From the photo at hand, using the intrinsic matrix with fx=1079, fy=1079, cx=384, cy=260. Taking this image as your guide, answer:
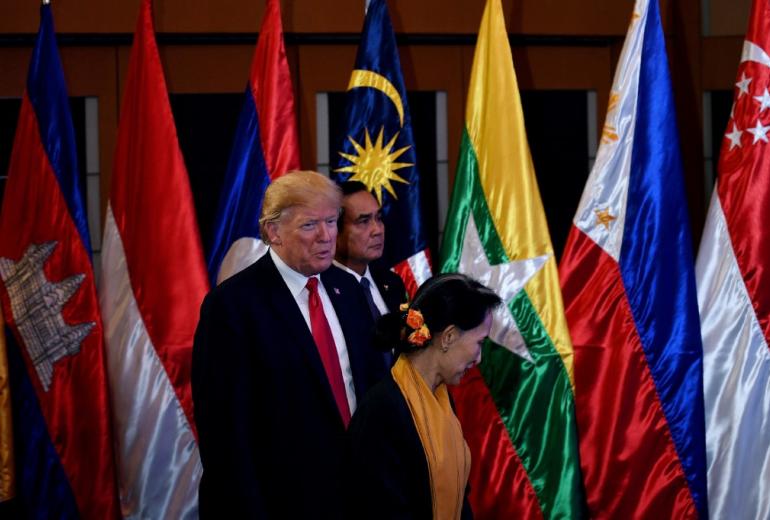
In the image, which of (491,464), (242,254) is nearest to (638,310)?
(491,464)

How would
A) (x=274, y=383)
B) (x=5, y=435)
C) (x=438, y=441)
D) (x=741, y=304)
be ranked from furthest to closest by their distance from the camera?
(x=741, y=304), (x=5, y=435), (x=274, y=383), (x=438, y=441)

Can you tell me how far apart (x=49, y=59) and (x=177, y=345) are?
113 cm

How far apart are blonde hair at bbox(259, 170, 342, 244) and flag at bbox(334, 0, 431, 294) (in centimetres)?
144

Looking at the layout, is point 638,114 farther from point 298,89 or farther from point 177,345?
point 177,345

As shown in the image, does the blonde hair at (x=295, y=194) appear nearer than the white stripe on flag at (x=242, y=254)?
Yes

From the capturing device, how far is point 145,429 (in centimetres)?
385

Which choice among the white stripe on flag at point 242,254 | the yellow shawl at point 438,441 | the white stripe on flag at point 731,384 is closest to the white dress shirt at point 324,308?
the yellow shawl at point 438,441

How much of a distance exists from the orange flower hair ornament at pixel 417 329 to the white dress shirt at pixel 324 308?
1.45 ft

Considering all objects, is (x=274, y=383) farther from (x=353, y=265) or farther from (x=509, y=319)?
(x=509, y=319)

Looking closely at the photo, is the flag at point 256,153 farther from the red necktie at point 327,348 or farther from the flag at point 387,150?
the red necktie at point 327,348

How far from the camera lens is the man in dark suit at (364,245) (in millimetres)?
3256

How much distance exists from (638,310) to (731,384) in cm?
42

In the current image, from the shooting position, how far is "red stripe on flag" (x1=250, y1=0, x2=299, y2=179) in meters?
3.98

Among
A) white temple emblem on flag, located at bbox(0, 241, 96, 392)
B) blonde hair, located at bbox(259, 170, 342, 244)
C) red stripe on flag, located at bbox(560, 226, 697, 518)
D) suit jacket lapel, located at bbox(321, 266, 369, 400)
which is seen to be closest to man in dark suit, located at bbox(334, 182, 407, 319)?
suit jacket lapel, located at bbox(321, 266, 369, 400)
